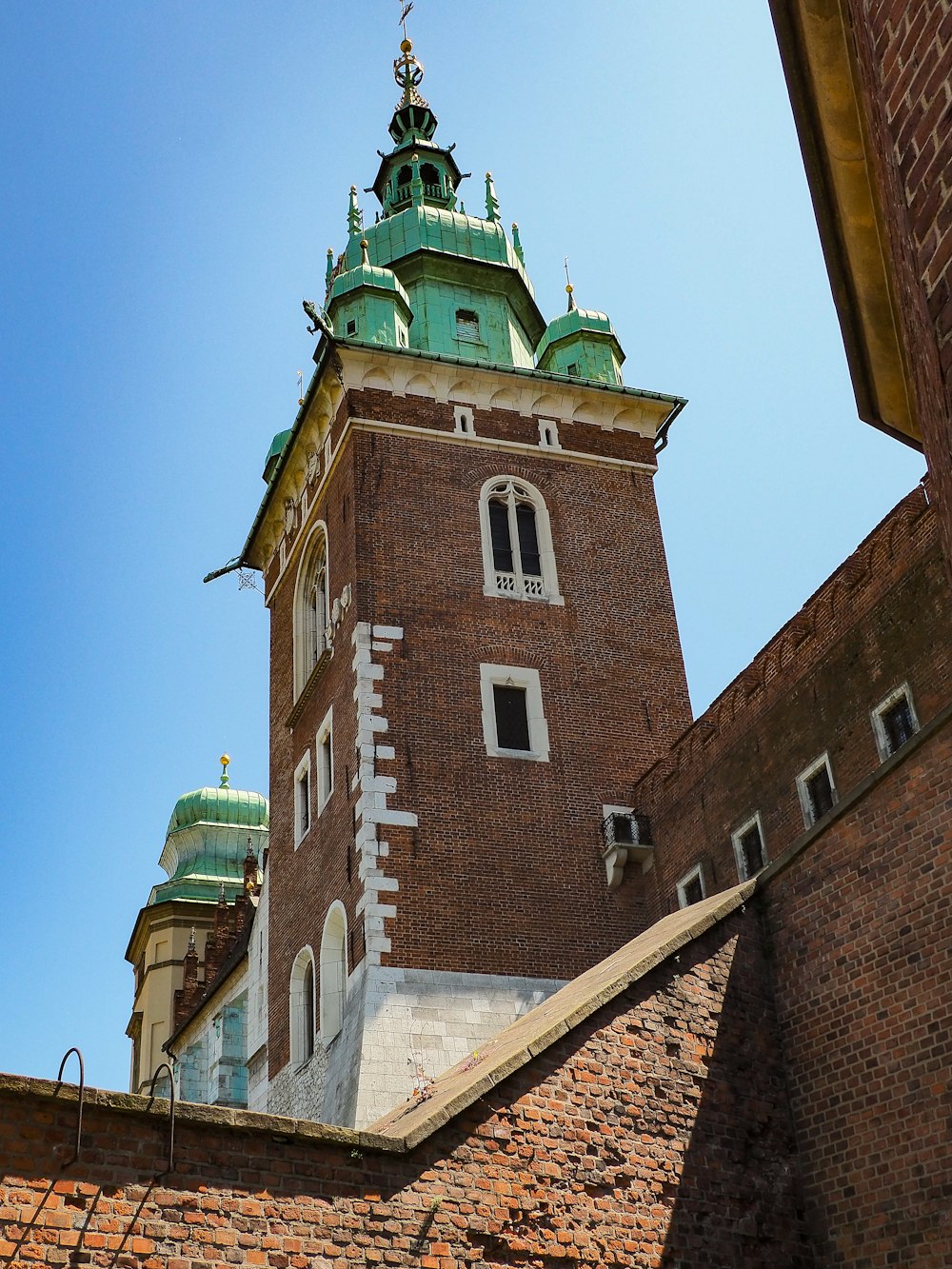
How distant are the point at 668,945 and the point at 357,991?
30.1ft

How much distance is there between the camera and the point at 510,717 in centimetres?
2356

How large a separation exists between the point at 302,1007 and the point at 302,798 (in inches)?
150

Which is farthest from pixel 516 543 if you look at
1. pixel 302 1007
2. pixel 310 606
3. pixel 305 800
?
pixel 302 1007

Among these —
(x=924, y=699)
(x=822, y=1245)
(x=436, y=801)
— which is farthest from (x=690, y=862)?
(x=822, y=1245)

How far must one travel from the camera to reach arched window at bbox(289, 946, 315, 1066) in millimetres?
24203

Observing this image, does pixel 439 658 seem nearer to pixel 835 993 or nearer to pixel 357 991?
pixel 357 991

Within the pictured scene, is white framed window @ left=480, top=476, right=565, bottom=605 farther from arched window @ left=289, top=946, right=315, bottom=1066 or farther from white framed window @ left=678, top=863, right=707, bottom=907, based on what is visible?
arched window @ left=289, top=946, right=315, bottom=1066

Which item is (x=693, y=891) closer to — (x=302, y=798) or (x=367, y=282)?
(x=302, y=798)

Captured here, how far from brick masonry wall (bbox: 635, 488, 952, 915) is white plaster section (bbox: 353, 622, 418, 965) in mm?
4202

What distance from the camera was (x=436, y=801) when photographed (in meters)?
22.1

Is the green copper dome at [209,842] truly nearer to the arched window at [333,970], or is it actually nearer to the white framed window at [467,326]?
the white framed window at [467,326]

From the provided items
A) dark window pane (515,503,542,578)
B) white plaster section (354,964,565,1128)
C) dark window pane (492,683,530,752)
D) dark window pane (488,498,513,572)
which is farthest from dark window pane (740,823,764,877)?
dark window pane (488,498,513,572)

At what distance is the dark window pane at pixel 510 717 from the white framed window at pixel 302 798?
13.8 feet

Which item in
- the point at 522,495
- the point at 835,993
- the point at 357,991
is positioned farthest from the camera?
the point at 522,495
